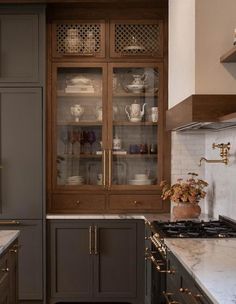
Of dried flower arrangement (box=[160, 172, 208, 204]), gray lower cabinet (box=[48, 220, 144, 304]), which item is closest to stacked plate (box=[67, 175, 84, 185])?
gray lower cabinet (box=[48, 220, 144, 304])

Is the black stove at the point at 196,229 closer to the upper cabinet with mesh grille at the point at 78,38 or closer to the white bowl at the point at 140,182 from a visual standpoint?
the white bowl at the point at 140,182

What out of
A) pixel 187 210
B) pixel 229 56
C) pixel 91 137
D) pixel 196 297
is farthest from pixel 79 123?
pixel 196 297

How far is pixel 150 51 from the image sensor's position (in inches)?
175

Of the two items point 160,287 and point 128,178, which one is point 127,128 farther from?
point 160,287

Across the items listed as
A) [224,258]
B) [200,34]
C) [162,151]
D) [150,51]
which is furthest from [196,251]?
[150,51]

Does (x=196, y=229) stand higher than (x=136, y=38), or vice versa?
(x=136, y=38)

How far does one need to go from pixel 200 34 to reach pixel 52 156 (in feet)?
6.44

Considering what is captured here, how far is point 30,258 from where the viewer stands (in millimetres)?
4297

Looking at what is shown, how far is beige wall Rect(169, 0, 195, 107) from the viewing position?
3002 millimetres

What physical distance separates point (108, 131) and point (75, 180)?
0.51 meters

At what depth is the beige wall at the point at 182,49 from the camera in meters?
3.00

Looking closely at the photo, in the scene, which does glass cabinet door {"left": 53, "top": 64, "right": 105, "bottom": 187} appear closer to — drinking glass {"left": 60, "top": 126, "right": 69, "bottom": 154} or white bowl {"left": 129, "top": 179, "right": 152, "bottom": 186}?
drinking glass {"left": 60, "top": 126, "right": 69, "bottom": 154}

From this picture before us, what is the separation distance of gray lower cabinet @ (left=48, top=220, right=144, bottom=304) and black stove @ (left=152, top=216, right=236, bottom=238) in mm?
730

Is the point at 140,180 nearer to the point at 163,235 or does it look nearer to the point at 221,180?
the point at 221,180
